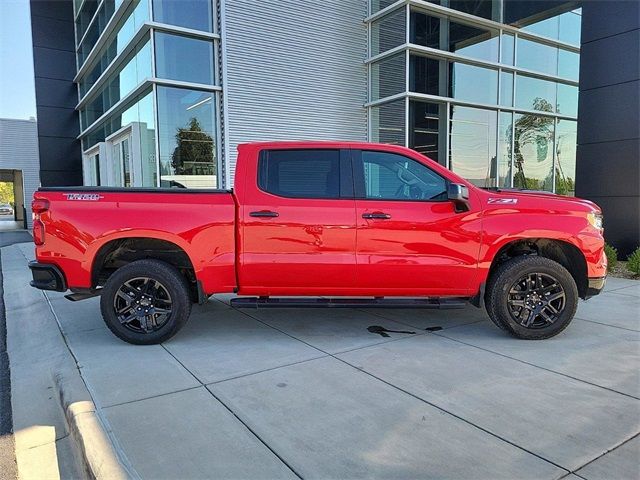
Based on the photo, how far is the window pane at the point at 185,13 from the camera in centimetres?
1062

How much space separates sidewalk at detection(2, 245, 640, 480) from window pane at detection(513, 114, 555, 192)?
9696mm

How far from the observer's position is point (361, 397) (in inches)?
138

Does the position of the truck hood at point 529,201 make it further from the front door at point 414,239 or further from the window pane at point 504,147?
the window pane at point 504,147

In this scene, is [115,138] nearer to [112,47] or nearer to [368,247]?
[112,47]

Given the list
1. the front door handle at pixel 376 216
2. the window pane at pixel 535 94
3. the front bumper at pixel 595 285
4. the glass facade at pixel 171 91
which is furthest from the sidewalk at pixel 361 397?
the window pane at pixel 535 94

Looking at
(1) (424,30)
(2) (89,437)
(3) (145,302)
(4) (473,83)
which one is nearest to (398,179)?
(3) (145,302)

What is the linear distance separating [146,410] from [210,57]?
992 centimetres

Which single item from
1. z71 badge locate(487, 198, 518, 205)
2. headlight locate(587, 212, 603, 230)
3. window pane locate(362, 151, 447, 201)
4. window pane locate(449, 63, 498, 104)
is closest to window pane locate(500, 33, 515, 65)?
window pane locate(449, 63, 498, 104)

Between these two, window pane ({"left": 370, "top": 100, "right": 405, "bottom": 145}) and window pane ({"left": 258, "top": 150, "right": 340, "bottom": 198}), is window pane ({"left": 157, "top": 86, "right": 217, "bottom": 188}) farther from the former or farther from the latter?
window pane ({"left": 258, "top": 150, "right": 340, "bottom": 198})

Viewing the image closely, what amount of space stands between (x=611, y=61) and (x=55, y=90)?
2185 cm

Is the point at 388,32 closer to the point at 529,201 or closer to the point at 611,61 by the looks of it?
the point at 611,61

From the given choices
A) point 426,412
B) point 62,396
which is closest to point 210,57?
point 62,396

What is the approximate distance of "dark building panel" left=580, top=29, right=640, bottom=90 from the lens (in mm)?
9078

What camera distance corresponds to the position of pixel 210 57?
37.2 ft
